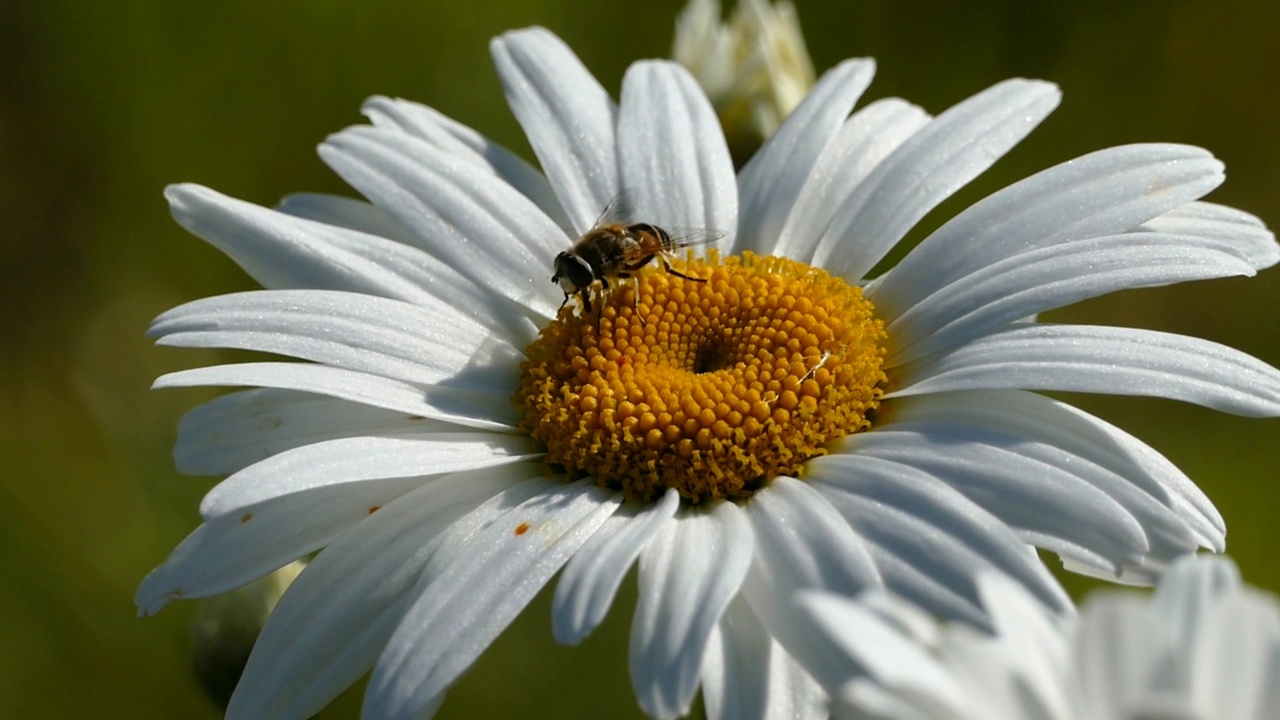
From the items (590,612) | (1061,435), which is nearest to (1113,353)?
(1061,435)

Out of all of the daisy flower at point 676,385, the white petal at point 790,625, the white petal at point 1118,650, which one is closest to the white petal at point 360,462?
the daisy flower at point 676,385

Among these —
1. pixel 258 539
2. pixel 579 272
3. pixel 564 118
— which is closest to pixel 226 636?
pixel 258 539

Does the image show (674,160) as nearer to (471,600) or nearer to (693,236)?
(693,236)

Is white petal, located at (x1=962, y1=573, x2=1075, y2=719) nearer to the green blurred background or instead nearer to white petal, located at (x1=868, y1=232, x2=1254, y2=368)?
white petal, located at (x1=868, y1=232, x2=1254, y2=368)

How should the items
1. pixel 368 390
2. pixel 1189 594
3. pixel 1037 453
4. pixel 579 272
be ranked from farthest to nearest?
pixel 579 272, pixel 368 390, pixel 1037 453, pixel 1189 594

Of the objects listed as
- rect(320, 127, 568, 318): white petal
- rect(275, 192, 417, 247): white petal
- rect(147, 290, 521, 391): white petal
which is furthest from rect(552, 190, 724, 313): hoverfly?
rect(275, 192, 417, 247): white petal

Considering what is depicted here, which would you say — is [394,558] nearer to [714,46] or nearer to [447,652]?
[447,652]
